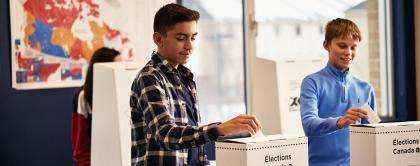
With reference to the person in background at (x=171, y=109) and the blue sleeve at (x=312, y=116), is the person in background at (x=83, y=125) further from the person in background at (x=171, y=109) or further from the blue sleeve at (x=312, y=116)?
the person in background at (x=171, y=109)

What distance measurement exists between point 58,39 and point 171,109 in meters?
3.07

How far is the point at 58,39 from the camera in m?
4.98

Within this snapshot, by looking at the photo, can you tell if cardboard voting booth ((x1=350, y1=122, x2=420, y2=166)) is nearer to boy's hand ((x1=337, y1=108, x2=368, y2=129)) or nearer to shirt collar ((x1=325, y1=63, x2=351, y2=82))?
boy's hand ((x1=337, y1=108, x2=368, y2=129))

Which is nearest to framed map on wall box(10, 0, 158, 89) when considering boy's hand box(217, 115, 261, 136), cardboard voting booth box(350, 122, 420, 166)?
cardboard voting booth box(350, 122, 420, 166)

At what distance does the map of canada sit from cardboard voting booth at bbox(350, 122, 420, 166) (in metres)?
3.08

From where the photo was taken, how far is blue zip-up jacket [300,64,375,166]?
258 cm

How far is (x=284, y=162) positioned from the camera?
2.08 metres

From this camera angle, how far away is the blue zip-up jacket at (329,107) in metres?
2.58

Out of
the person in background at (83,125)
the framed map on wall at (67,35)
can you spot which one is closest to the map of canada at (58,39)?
the framed map on wall at (67,35)

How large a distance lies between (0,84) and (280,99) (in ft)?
6.15

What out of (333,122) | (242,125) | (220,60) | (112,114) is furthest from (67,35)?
(242,125)

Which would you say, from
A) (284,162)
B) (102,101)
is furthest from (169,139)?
(102,101)

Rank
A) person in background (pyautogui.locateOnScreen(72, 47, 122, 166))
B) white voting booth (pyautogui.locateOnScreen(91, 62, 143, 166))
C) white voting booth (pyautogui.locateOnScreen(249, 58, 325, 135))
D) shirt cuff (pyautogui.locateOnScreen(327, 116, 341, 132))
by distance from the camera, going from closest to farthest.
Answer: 1. shirt cuff (pyautogui.locateOnScreen(327, 116, 341, 132))
2. white voting booth (pyautogui.locateOnScreen(91, 62, 143, 166))
3. person in background (pyautogui.locateOnScreen(72, 47, 122, 166))
4. white voting booth (pyautogui.locateOnScreen(249, 58, 325, 135))

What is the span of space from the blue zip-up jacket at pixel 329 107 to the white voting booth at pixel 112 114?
1.24 metres
